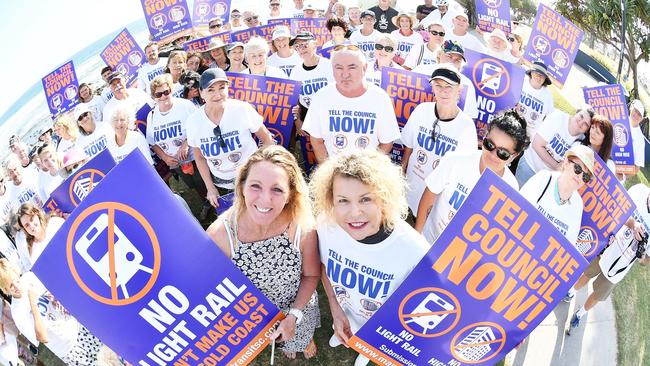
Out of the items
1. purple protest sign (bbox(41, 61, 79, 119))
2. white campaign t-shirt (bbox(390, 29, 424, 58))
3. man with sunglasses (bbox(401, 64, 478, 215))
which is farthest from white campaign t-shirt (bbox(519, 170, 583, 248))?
purple protest sign (bbox(41, 61, 79, 119))

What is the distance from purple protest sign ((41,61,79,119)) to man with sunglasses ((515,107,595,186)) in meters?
8.24

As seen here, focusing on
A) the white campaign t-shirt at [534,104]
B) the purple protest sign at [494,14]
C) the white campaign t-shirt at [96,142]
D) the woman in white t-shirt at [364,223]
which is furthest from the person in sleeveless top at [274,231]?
the purple protest sign at [494,14]

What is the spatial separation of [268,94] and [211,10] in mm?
6308

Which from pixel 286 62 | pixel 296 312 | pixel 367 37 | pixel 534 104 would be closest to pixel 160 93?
pixel 286 62

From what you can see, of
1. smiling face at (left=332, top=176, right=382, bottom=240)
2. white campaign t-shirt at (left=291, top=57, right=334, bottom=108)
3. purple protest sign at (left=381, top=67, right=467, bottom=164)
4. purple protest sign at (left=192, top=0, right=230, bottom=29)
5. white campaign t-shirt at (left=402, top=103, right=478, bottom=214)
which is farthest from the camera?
purple protest sign at (left=192, top=0, right=230, bottom=29)

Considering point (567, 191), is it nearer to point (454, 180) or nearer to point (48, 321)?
point (454, 180)

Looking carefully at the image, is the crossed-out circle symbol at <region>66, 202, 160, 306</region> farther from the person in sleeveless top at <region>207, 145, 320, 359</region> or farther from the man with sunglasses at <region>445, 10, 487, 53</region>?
the man with sunglasses at <region>445, 10, 487, 53</region>

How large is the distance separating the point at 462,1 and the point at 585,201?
1769cm

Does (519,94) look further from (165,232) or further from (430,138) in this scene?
(165,232)

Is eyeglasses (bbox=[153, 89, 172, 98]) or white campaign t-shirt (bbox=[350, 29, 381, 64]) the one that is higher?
eyeglasses (bbox=[153, 89, 172, 98])

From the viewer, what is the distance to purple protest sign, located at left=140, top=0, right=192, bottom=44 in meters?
9.16

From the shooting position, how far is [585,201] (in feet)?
12.2

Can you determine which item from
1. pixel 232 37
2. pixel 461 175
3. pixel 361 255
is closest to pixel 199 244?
pixel 361 255

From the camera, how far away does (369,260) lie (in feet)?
8.98
